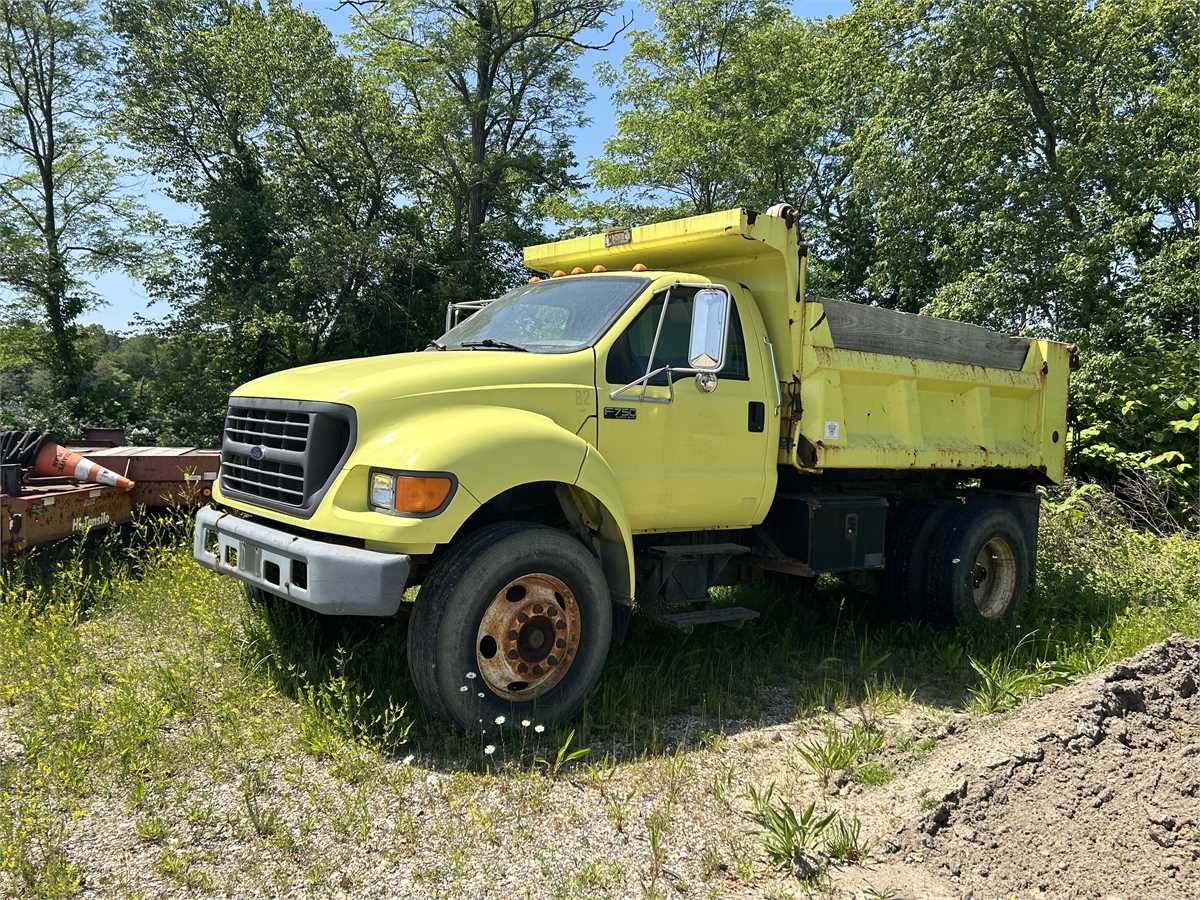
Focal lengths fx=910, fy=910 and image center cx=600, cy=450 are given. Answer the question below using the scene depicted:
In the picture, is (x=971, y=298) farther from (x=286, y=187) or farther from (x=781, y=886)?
(x=286, y=187)

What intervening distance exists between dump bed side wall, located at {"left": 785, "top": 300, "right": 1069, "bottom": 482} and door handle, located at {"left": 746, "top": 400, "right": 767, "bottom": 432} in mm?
247

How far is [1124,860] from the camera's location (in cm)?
339

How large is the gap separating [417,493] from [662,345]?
1.82 meters

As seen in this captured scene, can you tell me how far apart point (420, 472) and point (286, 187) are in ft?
68.6

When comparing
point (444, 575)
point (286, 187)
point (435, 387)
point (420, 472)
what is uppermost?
point (286, 187)

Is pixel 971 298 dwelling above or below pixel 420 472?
above

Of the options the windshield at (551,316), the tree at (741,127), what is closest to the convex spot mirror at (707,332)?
the windshield at (551,316)

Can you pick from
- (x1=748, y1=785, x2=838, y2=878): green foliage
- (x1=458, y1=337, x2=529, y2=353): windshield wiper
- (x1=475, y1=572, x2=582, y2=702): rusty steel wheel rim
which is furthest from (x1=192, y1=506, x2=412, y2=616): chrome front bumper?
(x1=748, y1=785, x2=838, y2=878): green foliage

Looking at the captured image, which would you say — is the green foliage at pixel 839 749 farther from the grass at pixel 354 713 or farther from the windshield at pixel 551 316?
the windshield at pixel 551 316

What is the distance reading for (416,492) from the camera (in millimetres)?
4039

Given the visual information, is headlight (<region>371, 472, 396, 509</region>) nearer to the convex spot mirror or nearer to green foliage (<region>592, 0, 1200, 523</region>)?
the convex spot mirror

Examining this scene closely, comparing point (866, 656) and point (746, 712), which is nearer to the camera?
point (746, 712)

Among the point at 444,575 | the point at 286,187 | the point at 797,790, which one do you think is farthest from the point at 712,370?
the point at 286,187

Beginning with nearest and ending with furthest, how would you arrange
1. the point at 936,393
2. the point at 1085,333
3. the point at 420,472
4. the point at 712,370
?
the point at 420,472 < the point at 712,370 < the point at 936,393 < the point at 1085,333
